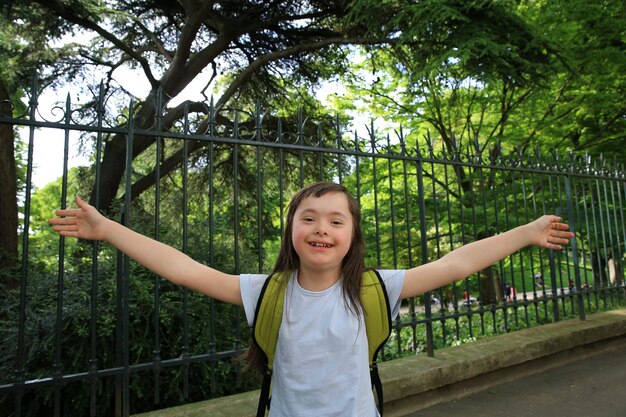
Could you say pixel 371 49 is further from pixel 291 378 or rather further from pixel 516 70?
pixel 291 378

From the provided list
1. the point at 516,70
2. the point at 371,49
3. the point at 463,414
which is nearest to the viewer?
the point at 463,414

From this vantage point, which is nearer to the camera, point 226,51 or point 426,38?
point 426,38

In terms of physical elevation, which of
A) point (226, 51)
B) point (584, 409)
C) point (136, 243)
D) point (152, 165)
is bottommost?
point (584, 409)

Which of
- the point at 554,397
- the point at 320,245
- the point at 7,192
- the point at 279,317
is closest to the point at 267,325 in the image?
the point at 279,317

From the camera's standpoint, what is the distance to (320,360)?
148cm

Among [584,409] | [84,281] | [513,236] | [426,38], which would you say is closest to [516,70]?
[426,38]

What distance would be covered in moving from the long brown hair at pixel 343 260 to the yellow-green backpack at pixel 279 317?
0.12 feet

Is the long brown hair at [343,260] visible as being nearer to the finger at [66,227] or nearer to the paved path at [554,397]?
the finger at [66,227]

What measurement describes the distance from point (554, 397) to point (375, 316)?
113 inches

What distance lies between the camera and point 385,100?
11.1 metres

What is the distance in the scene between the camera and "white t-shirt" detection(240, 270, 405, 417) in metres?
1.45

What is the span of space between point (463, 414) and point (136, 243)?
2.87m

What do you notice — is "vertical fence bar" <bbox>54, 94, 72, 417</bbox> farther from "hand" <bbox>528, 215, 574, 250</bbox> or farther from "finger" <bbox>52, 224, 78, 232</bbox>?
"hand" <bbox>528, 215, 574, 250</bbox>

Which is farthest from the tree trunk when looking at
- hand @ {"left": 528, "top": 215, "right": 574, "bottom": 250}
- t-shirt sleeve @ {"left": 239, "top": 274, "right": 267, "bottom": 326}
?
hand @ {"left": 528, "top": 215, "right": 574, "bottom": 250}
